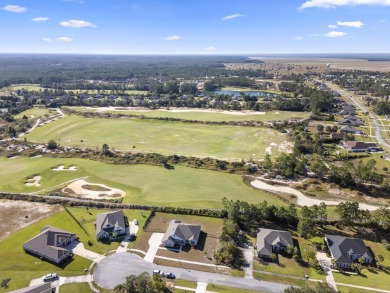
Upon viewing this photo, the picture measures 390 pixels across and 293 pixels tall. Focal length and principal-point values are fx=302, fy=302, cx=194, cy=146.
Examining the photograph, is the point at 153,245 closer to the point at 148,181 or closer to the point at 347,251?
the point at 148,181

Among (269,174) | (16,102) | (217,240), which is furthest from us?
(16,102)

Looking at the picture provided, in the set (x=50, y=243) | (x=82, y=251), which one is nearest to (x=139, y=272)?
(x=82, y=251)

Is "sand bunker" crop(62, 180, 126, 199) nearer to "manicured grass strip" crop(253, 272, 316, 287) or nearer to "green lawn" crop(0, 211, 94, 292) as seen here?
"green lawn" crop(0, 211, 94, 292)

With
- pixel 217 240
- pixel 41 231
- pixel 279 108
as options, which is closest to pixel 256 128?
pixel 279 108

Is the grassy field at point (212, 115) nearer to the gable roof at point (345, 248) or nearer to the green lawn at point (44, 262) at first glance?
the green lawn at point (44, 262)

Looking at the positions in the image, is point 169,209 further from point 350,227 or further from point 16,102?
point 16,102

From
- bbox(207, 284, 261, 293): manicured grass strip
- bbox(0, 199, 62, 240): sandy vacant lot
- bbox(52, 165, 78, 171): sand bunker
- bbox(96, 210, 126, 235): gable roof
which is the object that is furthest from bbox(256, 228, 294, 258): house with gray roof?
bbox(52, 165, 78, 171): sand bunker
